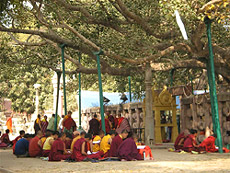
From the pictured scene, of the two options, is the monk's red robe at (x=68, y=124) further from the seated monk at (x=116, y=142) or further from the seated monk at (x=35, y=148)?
the seated monk at (x=116, y=142)

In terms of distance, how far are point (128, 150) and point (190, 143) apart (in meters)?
3.87

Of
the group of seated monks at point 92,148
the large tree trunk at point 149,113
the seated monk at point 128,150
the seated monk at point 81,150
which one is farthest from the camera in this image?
the large tree trunk at point 149,113

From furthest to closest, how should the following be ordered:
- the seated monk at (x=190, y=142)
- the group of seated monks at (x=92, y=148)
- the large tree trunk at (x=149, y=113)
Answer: the large tree trunk at (x=149, y=113) → the seated monk at (x=190, y=142) → the group of seated monks at (x=92, y=148)

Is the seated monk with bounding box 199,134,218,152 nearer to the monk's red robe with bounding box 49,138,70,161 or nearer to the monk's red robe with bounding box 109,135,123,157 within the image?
the monk's red robe with bounding box 109,135,123,157

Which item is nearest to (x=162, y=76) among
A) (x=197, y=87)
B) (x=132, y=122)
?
(x=197, y=87)

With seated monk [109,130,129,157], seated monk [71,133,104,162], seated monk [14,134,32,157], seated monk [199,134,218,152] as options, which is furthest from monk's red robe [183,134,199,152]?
seated monk [14,134,32,157]

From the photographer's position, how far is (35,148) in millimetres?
16047

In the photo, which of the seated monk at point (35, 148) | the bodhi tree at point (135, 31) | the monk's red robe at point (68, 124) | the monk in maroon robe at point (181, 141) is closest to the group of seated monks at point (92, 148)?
the seated monk at point (35, 148)

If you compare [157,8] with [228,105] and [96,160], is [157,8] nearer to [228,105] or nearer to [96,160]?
[228,105]

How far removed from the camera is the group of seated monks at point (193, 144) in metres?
15.4

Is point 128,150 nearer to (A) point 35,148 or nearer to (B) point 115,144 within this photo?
(B) point 115,144

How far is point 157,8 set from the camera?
57.2ft

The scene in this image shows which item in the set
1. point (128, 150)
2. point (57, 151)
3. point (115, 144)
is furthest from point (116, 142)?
point (57, 151)

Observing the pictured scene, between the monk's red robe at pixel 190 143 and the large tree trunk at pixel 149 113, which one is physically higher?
the large tree trunk at pixel 149 113
